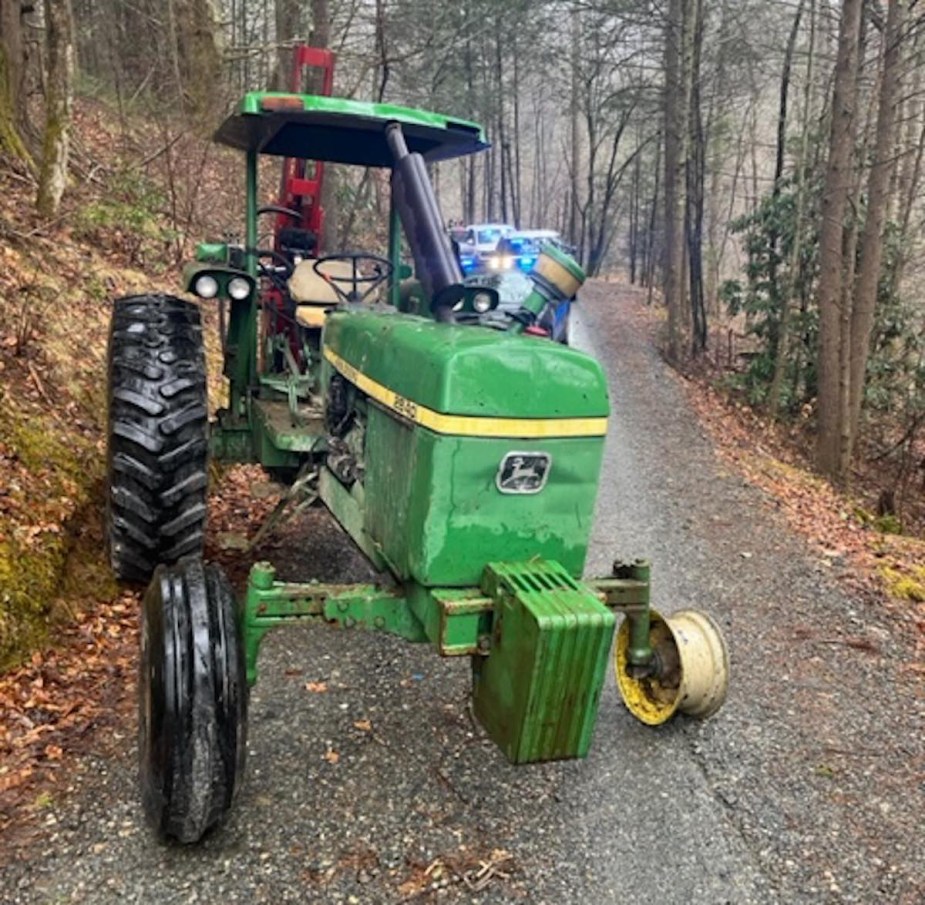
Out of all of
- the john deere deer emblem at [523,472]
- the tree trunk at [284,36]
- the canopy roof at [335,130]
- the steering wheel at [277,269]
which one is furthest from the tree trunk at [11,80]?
the john deere deer emblem at [523,472]

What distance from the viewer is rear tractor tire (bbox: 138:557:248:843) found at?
2781 mm

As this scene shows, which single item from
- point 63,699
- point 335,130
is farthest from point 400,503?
point 335,130

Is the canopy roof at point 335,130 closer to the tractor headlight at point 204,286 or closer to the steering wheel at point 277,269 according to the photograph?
the steering wheel at point 277,269

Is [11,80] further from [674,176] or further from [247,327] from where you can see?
[674,176]

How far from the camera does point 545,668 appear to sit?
2799 mm

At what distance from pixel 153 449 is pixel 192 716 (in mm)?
1629

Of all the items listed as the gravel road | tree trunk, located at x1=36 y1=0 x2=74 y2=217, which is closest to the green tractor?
the gravel road

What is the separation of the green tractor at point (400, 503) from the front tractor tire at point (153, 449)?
10mm

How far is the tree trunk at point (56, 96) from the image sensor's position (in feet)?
26.1

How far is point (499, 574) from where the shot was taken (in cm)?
312

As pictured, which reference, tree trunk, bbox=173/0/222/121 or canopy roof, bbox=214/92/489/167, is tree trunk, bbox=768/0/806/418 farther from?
tree trunk, bbox=173/0/222/121

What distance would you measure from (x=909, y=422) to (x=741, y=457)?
5722 mm

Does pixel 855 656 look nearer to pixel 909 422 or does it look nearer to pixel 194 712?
pixel 194 712

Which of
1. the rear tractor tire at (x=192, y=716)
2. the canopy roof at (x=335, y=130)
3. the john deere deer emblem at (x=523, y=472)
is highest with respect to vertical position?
the canopy roof at (x=335, y=130)
